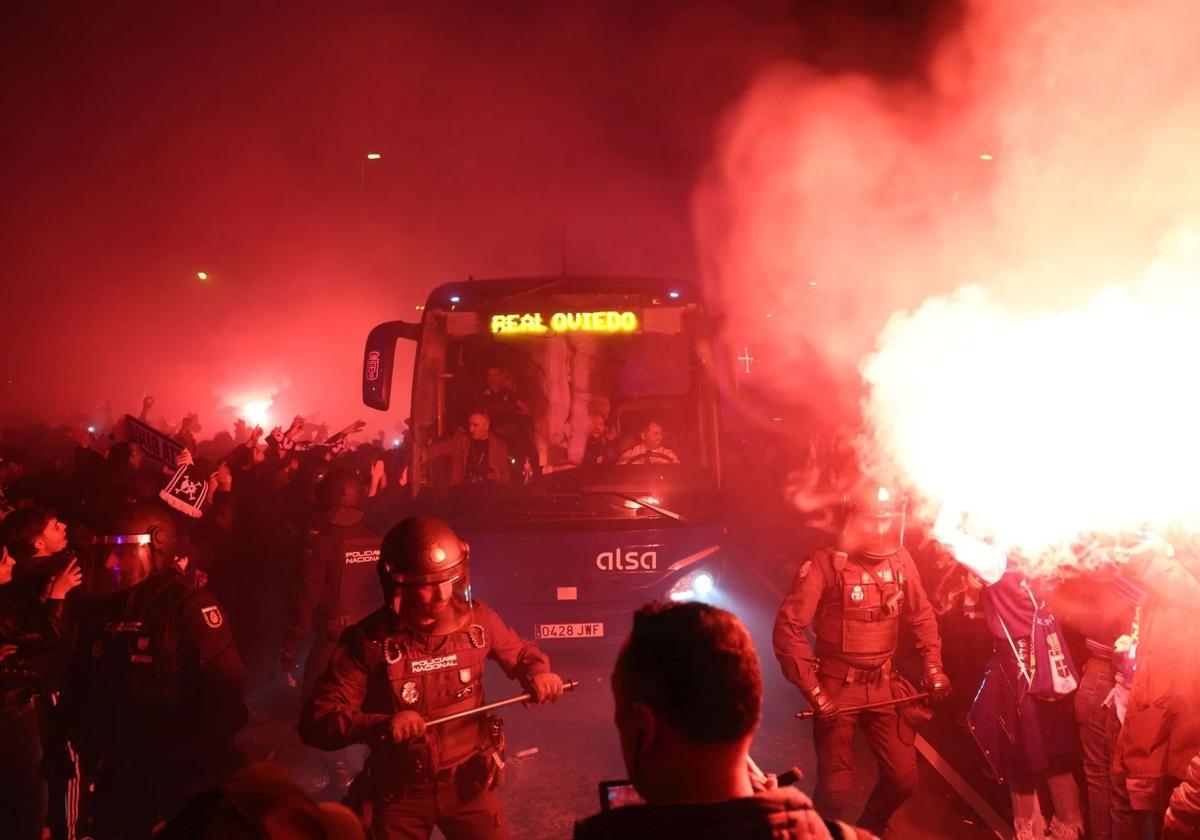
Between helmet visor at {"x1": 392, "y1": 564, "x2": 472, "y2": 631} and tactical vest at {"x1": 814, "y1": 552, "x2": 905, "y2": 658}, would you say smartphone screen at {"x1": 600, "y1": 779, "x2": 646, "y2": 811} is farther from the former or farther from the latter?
tactical vest at {"x1": 814, "y1": 552, "x2": 905, "y2": 658}

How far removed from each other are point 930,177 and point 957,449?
4.18 m

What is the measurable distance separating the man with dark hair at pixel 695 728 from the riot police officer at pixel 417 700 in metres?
2.05

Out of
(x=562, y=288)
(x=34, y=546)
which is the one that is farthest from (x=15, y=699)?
(x=562, y=288)

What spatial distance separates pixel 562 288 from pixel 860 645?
4427mm

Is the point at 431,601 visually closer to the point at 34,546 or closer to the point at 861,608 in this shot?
the point at 861,608

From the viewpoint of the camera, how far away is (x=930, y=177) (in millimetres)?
9062

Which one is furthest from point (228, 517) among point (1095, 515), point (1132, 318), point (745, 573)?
point (745, 573)

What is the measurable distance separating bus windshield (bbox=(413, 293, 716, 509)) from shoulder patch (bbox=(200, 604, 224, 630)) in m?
3.57

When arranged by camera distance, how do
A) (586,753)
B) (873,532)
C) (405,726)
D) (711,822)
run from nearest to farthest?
(711,822) → (405,726) → (873,532) → (586,753)

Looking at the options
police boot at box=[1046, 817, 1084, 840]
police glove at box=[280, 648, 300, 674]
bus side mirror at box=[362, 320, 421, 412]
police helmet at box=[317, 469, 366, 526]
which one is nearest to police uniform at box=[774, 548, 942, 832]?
police boot at box=[1046, 817, 1084, 840]

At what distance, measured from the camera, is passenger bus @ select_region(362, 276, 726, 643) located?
727cm

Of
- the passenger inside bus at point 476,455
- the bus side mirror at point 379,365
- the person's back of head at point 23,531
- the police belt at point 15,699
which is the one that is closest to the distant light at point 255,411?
the bus side mirror at point 379,365

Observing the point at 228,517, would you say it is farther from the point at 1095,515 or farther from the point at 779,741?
the point at 1095,515

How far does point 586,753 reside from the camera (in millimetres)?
6453
